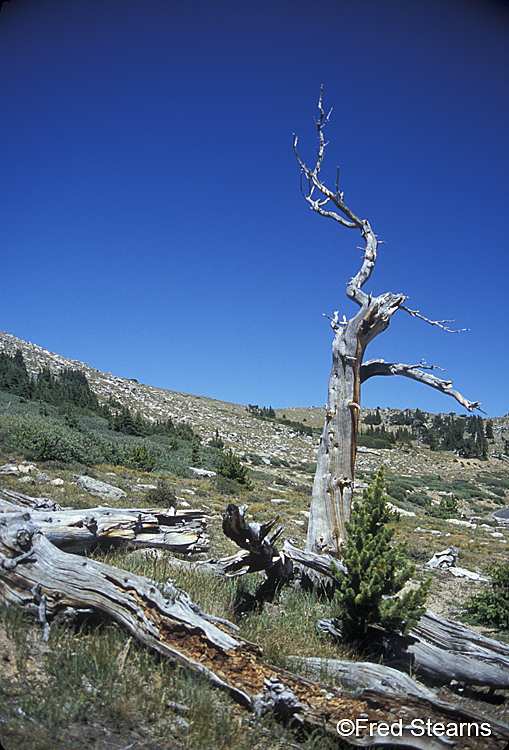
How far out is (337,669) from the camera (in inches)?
160

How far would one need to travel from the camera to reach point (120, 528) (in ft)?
20.5

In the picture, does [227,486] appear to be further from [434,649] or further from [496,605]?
[434,649]

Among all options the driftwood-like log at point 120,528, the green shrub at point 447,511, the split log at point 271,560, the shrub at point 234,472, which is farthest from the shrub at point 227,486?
the split log at point 271,560

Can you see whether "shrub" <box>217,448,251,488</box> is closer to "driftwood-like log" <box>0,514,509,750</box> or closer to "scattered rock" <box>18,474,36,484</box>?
"scattered rock" <box>18,474,36,484</box>

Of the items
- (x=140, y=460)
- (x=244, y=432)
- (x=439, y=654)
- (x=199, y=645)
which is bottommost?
(x=140, y=460)

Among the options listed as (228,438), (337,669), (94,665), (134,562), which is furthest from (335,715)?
(228,438)

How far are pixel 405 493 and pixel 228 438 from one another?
25099 millimetres

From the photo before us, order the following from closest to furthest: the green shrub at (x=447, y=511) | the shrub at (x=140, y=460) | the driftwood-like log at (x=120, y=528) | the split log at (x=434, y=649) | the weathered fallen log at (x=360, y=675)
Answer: the weathered fallen log at (x=360, y=675), the split log at (x=434, y=649), the driftwood-like log at (x=120, y=528), the shrub at (x=140, y=460), the green shrub at (x=447, y=511)

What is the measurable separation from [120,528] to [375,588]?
3.56m

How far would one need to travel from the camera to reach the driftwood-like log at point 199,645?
3383mm

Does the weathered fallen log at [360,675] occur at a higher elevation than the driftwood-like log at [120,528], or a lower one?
lower

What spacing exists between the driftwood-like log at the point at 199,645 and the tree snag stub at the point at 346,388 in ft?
11.0

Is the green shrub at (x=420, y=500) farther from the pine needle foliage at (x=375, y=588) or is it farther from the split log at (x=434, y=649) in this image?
the pine needle foliage at (x=375, y=588)

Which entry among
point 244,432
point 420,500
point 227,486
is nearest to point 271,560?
point 227,486
